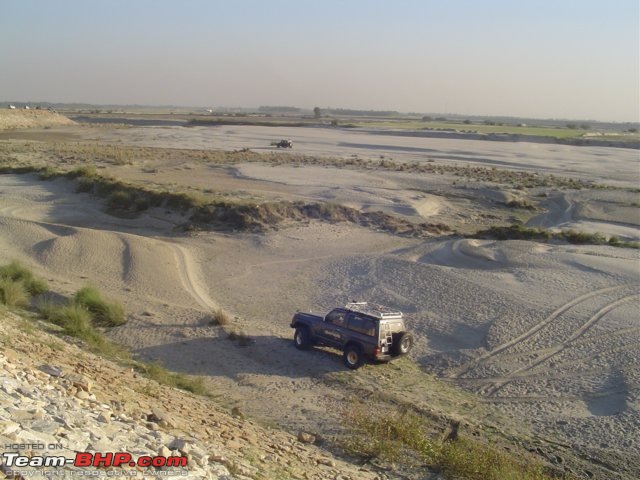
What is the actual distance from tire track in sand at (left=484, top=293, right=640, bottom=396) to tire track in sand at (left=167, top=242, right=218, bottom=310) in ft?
31.0

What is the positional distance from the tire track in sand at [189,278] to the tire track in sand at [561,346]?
945 cm

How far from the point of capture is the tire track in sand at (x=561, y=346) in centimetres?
1647

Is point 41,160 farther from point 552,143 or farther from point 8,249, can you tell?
point 552,143

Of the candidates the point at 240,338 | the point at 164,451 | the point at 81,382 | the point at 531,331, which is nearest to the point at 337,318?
the point at 240,338

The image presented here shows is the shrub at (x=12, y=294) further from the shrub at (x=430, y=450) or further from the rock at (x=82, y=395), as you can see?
the shrub at (x=430, y=450)

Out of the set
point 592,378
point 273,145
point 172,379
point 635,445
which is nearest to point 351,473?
point 172,379

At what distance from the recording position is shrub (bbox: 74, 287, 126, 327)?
64.8ft

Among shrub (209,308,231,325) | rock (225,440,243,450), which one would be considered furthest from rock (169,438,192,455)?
shrub (209,308,231,325)

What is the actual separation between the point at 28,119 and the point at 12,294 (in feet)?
370

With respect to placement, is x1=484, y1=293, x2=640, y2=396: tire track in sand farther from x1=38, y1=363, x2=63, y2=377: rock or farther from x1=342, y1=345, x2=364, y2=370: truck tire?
x1=38, y1=363, x2=63, y2=377: rock

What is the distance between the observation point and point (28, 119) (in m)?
122

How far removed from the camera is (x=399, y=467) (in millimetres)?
11211

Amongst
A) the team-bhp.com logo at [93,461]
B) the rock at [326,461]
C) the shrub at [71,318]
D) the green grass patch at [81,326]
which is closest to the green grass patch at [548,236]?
the green grass patch at [81,326]

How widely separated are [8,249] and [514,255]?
19.7 meters
